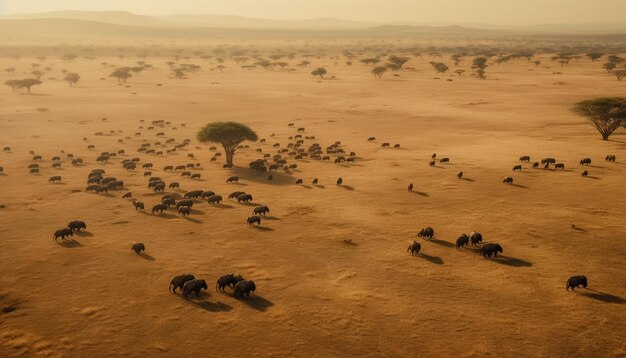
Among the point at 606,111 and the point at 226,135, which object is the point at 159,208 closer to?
the point at 226,135

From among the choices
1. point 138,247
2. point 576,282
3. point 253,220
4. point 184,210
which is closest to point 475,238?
point 576,282

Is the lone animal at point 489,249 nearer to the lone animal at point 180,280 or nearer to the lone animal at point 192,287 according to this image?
the lone animal at point 192,287

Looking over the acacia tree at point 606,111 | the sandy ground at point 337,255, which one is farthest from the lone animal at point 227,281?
the acacia tree at point 606,111

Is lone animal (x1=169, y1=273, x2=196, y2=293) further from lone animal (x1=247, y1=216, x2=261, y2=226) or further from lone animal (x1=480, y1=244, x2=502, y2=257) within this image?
lone animal (x1=480, y1=244, x2=502, y2=257)

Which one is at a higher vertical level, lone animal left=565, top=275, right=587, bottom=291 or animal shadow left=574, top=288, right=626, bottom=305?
lone animal left=565, top=275, right=587, bottom=291

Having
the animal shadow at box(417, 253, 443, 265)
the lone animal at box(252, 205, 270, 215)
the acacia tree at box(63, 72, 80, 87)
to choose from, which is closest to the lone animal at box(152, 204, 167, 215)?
the lone animal at box(252, 205, 270, 215)

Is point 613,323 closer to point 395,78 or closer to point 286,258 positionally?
point 286,258

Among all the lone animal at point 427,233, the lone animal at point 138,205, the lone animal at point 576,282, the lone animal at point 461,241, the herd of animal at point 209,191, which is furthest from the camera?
the lone animal at point 138,205
